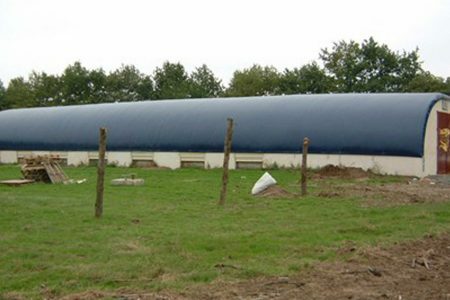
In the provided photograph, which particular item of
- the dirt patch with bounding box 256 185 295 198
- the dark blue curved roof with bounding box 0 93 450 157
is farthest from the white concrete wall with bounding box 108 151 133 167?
the dirt patch with bounding box 256 185 295 198

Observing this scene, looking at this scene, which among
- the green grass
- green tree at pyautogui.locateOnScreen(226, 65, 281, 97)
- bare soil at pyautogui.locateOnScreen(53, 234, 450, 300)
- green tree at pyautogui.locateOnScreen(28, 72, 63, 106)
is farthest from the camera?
green tree at pyautogui.locateOnScreen(28, 72, 63, 106)

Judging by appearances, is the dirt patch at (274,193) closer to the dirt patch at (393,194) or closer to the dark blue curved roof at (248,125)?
the dirt patch at (393,194)

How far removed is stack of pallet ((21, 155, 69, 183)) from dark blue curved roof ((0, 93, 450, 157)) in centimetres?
1212

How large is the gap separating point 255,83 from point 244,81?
7.69 ft

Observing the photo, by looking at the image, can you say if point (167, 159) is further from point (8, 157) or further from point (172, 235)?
point (172, 235)

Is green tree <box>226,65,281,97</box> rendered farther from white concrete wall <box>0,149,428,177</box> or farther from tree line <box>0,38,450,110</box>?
white concrete wall <box>0,149,428,177</box>

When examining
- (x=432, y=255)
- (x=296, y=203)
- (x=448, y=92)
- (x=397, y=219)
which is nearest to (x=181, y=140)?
(x=296, y=203)

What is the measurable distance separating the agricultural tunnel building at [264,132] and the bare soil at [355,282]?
20.7 metres

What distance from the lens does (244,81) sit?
79500mm

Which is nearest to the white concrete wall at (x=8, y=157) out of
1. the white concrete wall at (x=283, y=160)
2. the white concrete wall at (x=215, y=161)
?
the white concrete wall at (x=283, y=160)

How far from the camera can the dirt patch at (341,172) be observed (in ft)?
94.8

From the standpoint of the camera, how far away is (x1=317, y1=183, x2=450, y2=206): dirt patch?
60.7ft

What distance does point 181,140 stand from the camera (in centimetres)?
3747

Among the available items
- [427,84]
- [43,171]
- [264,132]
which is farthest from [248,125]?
[427,84]
